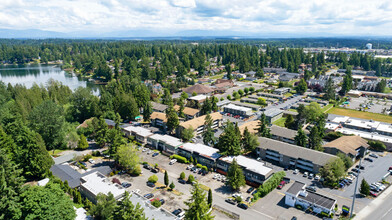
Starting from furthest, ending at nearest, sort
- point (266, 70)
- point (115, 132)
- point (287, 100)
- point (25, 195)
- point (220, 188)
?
point (266, 70) < point (287, 100) < point (115, 132) < point (220, 188) < point (25, 195)

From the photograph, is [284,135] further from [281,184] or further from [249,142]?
[281,184]

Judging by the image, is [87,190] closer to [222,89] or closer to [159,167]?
[159,167]

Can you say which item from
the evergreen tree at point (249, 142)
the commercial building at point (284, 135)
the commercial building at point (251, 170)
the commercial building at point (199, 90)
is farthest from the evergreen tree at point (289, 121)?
the commercial building at point (199, 90)

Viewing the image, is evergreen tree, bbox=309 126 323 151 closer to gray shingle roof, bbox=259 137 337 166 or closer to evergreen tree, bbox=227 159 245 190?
gray shingle roof, bbox=259 137 337 166

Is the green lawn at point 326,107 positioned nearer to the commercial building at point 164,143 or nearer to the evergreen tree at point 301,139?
the evergreen tree at point 301,139

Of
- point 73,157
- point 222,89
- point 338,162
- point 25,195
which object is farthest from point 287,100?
point 25,195

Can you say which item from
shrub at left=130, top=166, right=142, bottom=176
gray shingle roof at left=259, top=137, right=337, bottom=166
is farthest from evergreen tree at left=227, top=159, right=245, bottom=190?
shrub at left=130, top=166, right=142, bottom=176
